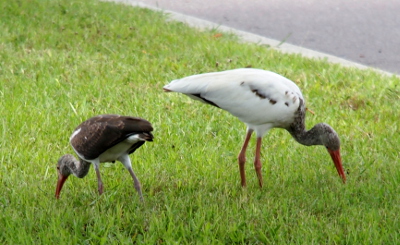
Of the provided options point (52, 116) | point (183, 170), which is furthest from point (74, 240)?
point (52, 116)

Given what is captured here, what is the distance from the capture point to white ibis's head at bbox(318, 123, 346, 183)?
4.58 meters

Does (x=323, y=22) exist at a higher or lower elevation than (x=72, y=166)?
lower

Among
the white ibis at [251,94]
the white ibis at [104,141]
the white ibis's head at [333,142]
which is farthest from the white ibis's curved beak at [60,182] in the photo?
the white ibis's head at [333,142]

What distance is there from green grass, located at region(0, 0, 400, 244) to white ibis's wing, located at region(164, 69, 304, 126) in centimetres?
51

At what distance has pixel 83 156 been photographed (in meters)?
4.17

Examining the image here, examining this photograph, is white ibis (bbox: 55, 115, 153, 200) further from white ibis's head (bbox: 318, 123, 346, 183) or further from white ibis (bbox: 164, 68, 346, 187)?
white ibis's head (bbox: 318, 123, 346, 183)

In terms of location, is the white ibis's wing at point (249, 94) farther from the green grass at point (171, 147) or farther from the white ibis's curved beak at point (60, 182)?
the white ibis's curved beak at point (60, 182)

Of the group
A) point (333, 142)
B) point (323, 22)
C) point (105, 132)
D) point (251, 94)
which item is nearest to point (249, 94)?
point (251, 94)

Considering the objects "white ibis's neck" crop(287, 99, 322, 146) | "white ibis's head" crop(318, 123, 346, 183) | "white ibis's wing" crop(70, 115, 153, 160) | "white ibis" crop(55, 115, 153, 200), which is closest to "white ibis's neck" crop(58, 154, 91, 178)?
"white ibis" crop(55, 115, 153, 200)

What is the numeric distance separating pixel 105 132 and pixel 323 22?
5.44 meters

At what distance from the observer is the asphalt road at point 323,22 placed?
7.96 metres

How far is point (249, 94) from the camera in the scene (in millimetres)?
4355

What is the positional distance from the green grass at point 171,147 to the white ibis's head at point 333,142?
0.08m

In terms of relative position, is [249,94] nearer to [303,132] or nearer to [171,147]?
[303,132]
